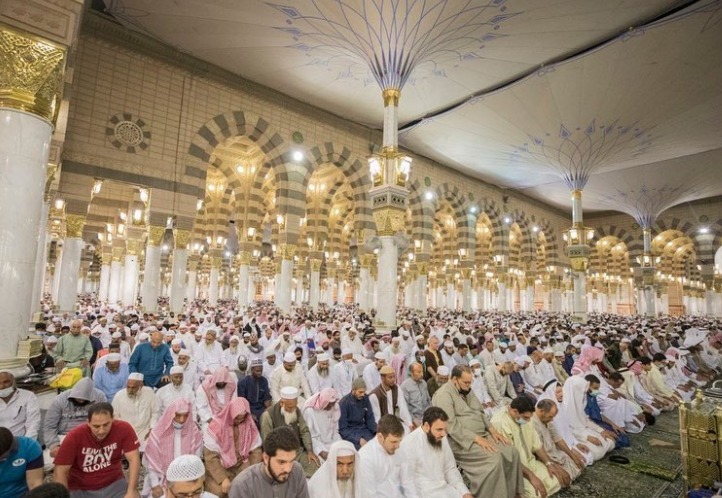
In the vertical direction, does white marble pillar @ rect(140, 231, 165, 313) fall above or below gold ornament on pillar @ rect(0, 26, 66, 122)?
below

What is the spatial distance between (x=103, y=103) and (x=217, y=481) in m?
9.29

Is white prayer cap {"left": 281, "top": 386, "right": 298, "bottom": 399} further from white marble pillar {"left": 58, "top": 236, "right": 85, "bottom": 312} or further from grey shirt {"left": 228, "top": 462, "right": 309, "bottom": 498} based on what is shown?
white marble pillar {"left": 58, "top": 236, "right": 85, "bottom": 312}

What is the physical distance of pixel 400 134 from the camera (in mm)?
14086

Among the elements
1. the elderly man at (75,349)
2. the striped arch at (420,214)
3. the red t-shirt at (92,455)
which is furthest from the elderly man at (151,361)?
the striped arch at (420,214)

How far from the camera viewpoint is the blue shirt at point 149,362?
4891 millimetres

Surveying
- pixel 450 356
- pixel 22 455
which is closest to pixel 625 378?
pixel 450 356

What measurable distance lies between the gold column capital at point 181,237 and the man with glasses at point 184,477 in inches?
376

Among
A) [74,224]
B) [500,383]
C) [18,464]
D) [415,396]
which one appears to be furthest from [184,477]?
[74,224]

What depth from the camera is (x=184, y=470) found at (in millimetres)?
1619

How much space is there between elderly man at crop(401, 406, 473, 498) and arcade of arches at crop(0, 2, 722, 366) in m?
3.20

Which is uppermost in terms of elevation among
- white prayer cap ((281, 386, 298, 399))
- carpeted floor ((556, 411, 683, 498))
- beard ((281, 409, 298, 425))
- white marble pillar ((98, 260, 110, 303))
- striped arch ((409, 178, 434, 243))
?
striped arch ((409, 178, 434, 243))

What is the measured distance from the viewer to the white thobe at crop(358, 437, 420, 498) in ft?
8.43

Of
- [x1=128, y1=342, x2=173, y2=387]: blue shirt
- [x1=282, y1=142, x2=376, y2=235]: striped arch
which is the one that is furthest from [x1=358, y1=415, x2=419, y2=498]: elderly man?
[x1=282, y1=142, x2=376, y2=235]: striped arch

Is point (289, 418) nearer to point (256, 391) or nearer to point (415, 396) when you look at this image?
point (256, 391)
